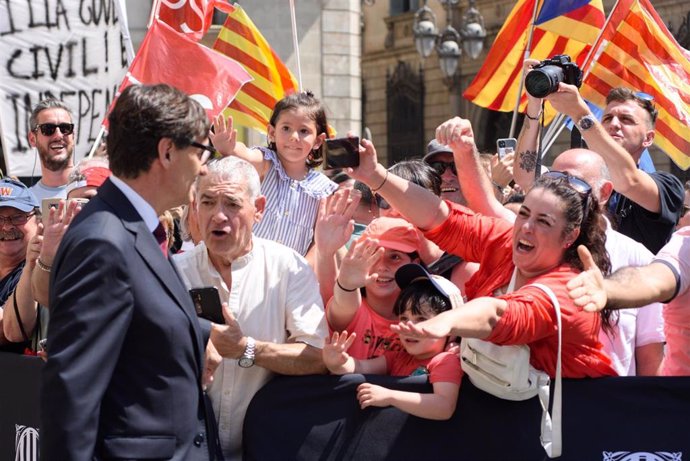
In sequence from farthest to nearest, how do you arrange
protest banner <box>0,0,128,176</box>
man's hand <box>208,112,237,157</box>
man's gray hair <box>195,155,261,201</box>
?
protest banner <box>0,0,128,176</box> < man's hand <box>208,112,237,157</box> < man's gray hair <box>195,155,261,201</box>

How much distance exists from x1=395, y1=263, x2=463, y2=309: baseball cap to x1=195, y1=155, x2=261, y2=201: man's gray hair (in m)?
0.70

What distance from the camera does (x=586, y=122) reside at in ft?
15.9

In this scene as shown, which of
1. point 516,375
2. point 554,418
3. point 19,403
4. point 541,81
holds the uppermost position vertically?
point 541,81

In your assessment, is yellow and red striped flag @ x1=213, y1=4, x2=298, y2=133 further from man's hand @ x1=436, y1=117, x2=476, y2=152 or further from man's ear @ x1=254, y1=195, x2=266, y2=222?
man's ear @ x1=254, y1=195, x2=266, y2=222

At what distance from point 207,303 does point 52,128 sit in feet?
12.0

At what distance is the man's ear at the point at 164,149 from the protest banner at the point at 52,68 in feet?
16.2

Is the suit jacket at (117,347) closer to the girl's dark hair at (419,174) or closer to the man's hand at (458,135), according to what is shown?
the man's hand at (458,135)

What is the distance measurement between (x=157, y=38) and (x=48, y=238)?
3511 mm

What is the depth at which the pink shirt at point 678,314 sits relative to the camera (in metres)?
4.32

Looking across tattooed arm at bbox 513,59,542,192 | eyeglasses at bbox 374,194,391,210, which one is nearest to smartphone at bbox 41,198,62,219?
eyeglasses at bbox 374,194,391,210

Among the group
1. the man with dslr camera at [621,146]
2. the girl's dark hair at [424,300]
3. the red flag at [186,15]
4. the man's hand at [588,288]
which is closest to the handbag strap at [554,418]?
the man's hand at [588,288]

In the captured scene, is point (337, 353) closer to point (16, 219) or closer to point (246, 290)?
point (246, 290)

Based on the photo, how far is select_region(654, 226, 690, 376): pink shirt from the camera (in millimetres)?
4324

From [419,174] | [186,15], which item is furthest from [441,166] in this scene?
[186,15]
